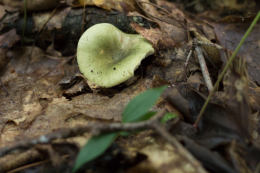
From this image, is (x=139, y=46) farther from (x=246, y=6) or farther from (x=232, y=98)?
(x=246, y=6)

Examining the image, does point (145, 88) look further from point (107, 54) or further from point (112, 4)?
point (112, 4)

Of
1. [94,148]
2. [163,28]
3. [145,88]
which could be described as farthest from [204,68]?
[94,148]

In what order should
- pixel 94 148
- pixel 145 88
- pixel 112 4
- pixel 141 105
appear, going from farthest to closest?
pixel 112 4 < pixel 145 88 < pixel 141 105 < pixel 94 148

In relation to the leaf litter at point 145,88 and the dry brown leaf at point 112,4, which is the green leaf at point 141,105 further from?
the dry brown leaf at point 112,4

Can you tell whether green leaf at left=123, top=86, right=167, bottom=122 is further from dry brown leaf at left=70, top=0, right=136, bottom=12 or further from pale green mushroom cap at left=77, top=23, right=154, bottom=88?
dry brown leaf at left=70, top=0, right=136, bottom=12

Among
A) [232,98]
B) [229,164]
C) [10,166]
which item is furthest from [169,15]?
[10,166]
